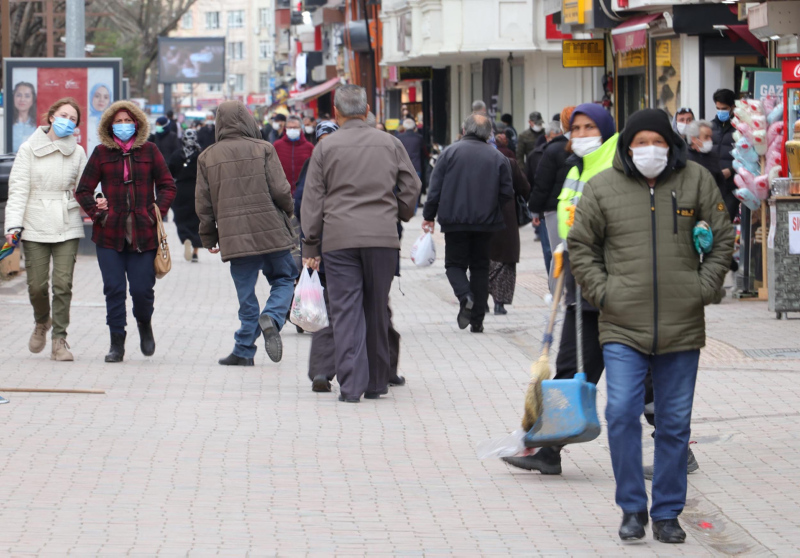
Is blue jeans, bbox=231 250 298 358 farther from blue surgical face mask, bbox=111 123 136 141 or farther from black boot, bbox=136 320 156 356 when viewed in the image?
blue surgical face mask, bbox=111 123 136 141

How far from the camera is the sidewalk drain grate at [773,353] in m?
10.2

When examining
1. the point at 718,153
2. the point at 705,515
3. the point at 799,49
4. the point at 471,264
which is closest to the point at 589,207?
the point at 705,515

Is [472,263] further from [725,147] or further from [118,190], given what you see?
[118,190]

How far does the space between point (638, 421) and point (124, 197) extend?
5.41 meters

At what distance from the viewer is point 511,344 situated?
11.5 metres

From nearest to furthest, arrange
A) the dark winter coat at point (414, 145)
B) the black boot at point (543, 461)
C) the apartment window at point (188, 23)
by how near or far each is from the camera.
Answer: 1. the black boot at point (543, 461)
2. the dark winter coat at point (414, 145)
3. the apartment window at point (188, 23)

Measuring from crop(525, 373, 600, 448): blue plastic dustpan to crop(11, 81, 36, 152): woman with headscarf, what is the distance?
1466 cm

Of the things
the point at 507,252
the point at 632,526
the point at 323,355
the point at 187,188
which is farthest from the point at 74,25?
the point at 632,526

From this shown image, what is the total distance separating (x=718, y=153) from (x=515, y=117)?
57.9 feet

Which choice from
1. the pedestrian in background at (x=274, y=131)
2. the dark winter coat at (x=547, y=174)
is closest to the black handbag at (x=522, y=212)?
the dark winter coat at (x=547, y=174)

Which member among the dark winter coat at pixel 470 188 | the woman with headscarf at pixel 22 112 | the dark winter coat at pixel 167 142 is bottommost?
the dark winter coat at pixel 470 188

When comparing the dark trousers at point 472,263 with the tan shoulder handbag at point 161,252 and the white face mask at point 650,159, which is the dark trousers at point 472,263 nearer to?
the tan shoulder handbag at point 161,252

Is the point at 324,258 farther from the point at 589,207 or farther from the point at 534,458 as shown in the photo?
the point at 589,207

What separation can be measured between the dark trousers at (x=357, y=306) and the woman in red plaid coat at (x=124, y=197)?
2039 millimetres
